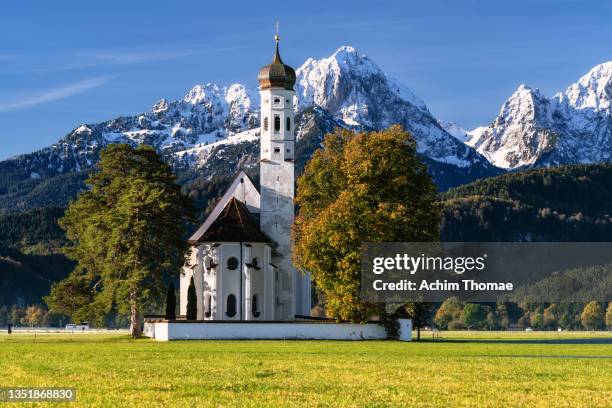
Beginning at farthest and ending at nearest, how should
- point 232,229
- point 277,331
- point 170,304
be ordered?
1. point 232,229
2. point 170,304
3. point 277,331

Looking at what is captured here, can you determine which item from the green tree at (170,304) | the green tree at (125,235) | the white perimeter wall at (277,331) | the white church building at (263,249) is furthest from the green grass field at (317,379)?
the white church building at (263,249)

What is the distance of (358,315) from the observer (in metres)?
80.9

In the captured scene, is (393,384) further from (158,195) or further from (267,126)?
(267,126)

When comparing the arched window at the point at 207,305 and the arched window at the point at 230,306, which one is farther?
the arched window at the point at 207,305

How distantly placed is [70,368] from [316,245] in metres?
39.1

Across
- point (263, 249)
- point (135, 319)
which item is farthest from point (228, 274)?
point (135, 319)

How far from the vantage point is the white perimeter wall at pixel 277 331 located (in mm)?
83875

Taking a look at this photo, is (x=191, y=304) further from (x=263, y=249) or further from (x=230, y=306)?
(x=263, y=249)

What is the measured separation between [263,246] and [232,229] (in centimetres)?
326

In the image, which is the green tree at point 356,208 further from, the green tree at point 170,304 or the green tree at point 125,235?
the green tree at point 125,235

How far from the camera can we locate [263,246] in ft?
331

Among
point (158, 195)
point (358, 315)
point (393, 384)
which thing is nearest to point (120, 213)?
point (158, 195)

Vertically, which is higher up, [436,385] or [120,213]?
[120,213]

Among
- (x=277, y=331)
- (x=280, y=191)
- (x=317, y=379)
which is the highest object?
(x=280, y=191)
